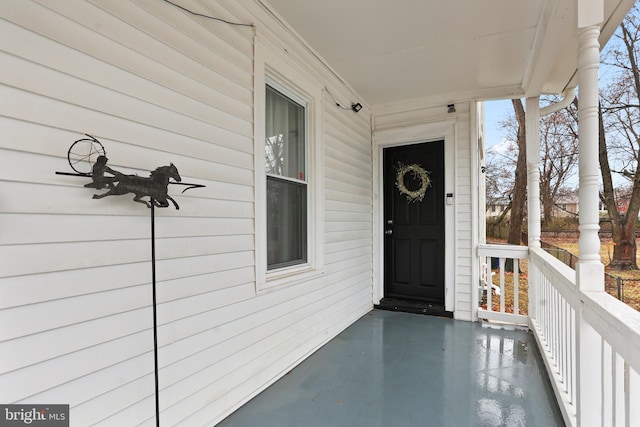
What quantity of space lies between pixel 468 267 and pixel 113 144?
12.5 feet

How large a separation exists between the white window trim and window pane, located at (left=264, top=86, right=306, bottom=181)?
0.22ft

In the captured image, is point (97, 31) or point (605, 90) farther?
point (605, 90)

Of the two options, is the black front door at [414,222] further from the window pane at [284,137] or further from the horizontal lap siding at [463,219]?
the window pane at [284,137]

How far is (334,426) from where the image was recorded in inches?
75.4

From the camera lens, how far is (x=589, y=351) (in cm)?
161

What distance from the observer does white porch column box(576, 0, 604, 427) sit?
5.21 feet

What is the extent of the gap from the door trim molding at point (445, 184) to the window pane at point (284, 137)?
173 centimetres

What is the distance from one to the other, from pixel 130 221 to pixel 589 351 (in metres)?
2.35

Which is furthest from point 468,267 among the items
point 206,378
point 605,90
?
point 206,378

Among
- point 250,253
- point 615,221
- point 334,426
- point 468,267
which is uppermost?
point 615,221

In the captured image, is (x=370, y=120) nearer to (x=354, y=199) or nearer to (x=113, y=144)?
(x=354, y=199)

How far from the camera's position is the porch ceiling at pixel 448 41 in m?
2.32

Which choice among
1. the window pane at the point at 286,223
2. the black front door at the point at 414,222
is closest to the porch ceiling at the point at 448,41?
the black front door at the point at 414,222
